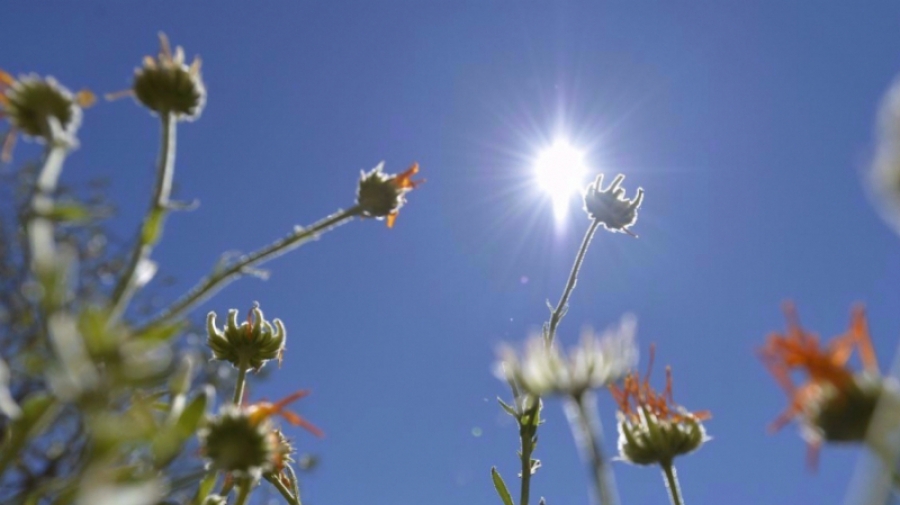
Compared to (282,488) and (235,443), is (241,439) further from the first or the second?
(282,488)

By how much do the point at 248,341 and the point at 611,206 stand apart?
1.55m

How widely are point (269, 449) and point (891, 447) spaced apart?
0.98m

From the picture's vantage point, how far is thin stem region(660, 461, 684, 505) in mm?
1670

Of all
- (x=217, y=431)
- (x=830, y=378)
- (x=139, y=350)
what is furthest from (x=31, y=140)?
(x=830, y=378)

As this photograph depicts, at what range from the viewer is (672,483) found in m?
1.77

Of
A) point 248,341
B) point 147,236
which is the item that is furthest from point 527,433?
point 147,236

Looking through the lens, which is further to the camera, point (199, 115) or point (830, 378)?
point (199, 115)

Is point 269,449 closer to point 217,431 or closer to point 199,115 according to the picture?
point 217,431

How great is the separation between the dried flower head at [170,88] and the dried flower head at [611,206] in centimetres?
163

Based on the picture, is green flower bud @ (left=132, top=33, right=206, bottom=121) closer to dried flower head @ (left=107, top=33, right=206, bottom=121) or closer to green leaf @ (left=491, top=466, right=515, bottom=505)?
dried flower head @ (left=107, top=33, right=206, bottom=121)

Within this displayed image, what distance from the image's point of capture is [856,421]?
122 cm

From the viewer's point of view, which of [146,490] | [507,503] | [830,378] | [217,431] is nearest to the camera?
[146,490]

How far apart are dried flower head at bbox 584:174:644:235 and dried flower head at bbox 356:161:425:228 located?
3.19 feet

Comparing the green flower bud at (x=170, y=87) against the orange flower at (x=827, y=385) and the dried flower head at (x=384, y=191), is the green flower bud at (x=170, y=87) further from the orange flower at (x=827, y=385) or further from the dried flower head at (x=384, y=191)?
the orange flower at (x=827, y=385)
